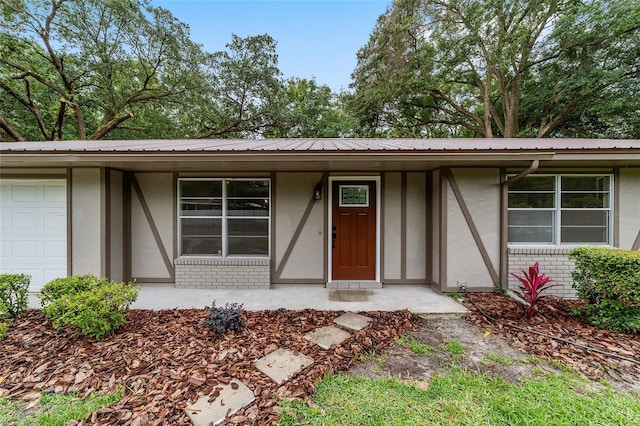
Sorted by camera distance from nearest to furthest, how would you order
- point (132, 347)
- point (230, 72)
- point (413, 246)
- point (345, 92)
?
1. point (132, 347)
2. point (413, 246)
3. point (230, 72)
4. point (345, 92)

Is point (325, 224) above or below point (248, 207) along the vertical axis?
below

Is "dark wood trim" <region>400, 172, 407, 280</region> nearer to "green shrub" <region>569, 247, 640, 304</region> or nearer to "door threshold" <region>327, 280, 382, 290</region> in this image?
"door threshold" <region>327, 280, 382, 290</region>

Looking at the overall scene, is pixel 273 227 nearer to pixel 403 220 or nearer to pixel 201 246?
pixel 201 246

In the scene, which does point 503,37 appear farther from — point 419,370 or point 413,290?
point 419,370

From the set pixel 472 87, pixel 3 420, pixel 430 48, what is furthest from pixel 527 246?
pixel 472 87

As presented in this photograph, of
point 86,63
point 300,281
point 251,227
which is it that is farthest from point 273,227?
point 86,63

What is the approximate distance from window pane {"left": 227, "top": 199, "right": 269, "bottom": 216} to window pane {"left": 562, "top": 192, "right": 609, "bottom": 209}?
5.60 metres

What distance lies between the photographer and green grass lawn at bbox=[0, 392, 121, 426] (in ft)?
6.16

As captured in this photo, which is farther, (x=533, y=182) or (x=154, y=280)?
(x=154, y=280)

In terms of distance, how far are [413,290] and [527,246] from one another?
2.14 meters

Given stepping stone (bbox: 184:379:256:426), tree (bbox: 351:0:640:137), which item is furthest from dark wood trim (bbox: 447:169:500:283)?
tree (bbox: 351:0:640:137)

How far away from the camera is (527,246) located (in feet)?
14.9

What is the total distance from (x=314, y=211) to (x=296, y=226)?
18.7 inches

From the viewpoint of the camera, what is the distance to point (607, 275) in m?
3.18
